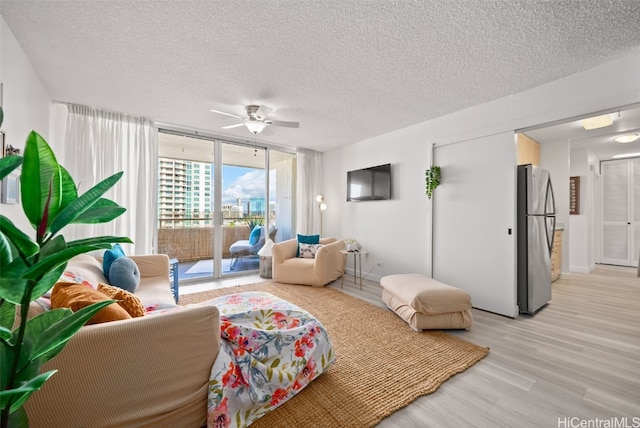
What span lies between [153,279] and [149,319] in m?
1.92

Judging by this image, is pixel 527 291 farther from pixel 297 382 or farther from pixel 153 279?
pixel 153 279

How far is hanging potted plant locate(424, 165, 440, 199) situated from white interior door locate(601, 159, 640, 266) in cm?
516

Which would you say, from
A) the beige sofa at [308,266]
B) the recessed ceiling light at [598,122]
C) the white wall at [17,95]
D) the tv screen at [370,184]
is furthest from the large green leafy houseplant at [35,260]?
the recessed ceiling light at [598,122]

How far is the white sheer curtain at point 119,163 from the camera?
130 inches

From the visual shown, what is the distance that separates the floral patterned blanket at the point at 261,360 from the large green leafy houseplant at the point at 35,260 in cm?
79

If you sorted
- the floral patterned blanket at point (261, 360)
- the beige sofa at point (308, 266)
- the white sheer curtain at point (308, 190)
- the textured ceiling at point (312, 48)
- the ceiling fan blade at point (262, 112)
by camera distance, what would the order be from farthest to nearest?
the white sheer curtain at point (308, 190)
the beige sofa at point (308, 266)
the ceiling fan blade at point (262, 112)
the textured ceiling at point (312, 48)
the floral patterned blanket at point (261, 360)

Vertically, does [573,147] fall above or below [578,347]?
above

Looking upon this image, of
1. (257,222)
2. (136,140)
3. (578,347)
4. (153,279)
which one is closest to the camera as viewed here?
(578,347)

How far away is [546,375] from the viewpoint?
1.87m

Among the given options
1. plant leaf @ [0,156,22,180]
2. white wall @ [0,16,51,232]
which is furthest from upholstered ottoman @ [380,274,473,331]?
white wall @ [0,16,51,232]

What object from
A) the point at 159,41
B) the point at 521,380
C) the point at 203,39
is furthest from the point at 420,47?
the point at 521,380

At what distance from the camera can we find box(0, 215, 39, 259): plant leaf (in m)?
0.65

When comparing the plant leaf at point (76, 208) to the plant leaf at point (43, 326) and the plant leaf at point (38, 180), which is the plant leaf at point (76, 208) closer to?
the plant leaf at point (38, 180)

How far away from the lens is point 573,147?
5105 mm
